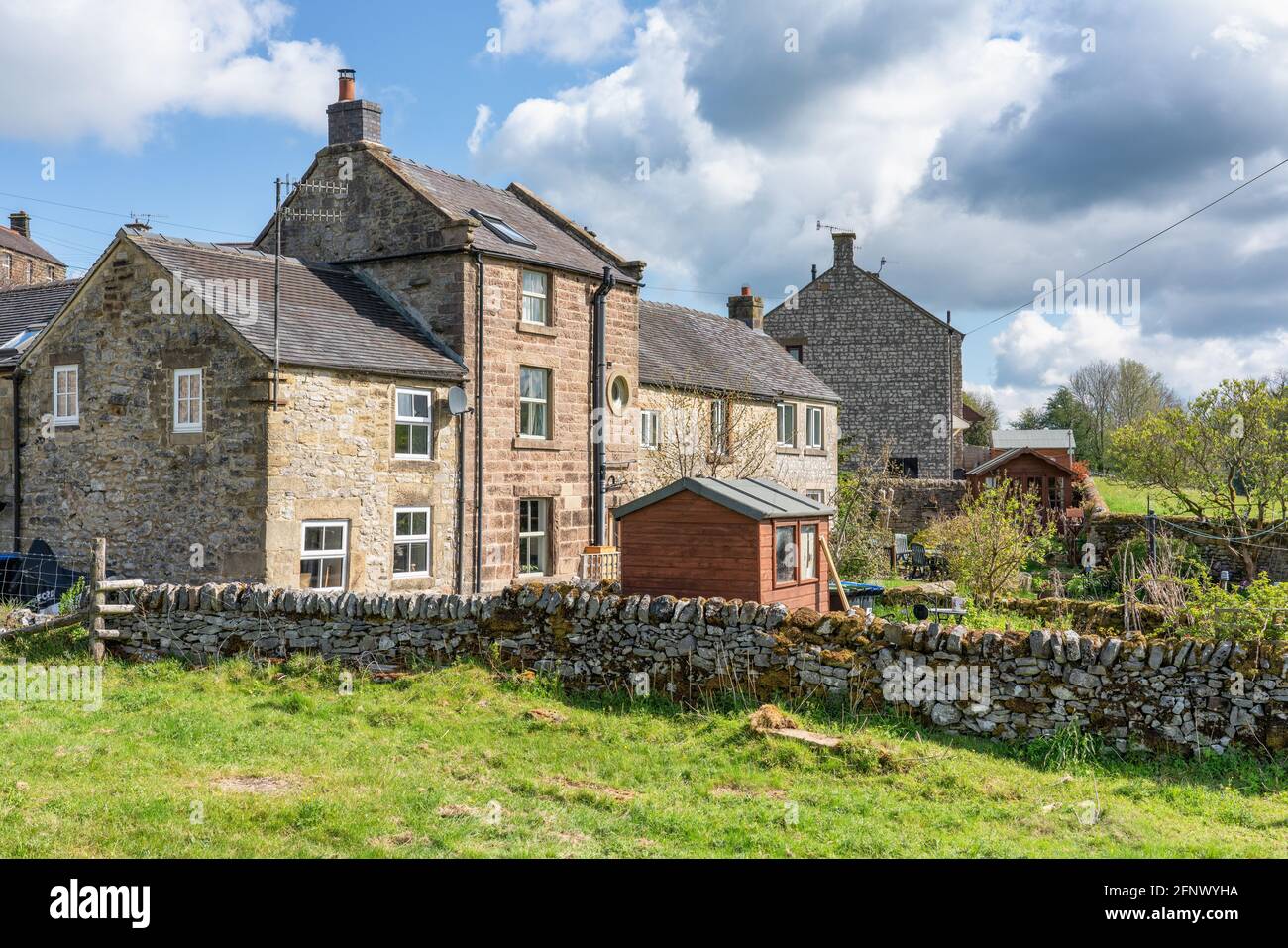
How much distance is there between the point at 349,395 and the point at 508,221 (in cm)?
745

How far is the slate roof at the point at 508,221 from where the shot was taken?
2209 cm

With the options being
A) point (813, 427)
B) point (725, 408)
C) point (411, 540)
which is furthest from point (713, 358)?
point (411, 540)

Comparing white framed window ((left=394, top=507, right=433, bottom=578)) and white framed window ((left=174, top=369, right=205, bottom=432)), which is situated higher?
white framed window ((left=174, top=369, right=205, bottom=432))

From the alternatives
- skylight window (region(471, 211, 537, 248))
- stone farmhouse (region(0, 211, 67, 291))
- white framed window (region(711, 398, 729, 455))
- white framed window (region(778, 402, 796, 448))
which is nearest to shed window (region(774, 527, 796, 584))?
skylight window (region(471, 211, 537, 248))

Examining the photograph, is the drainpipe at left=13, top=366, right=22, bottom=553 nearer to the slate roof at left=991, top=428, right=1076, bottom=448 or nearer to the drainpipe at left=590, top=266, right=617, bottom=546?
the drainpipe at left=590, top=266, right=617, bottom=546

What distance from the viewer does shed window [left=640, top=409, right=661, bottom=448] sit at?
2697 centimetres

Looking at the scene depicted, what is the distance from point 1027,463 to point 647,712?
28.5 meters

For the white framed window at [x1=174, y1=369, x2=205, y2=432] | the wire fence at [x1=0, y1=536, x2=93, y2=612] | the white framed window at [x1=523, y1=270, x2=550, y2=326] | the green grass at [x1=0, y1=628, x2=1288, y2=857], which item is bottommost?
the green grass at [x1=0, y1=628, x2=1288, y2=857]

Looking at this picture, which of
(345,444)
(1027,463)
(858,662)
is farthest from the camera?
(1027,463)

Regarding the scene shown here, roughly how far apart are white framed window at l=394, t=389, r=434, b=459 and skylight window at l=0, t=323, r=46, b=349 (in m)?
9.00

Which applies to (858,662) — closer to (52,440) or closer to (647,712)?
(647,712)

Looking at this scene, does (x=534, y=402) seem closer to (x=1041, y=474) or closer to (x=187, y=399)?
(x=187, y=399)
